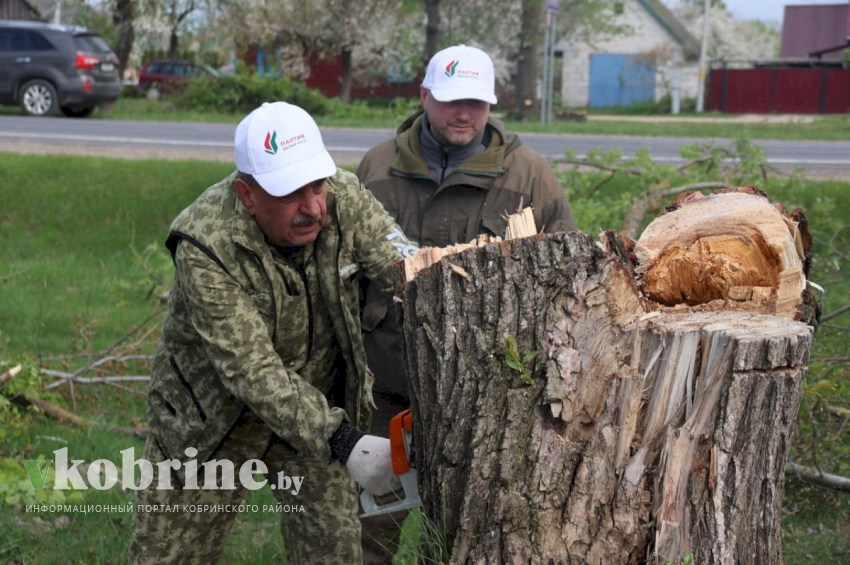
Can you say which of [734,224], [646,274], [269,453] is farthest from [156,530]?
[734,224]

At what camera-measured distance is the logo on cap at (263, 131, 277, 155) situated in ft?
10.3

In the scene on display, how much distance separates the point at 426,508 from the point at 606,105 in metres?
39.3

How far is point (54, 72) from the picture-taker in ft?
62.7

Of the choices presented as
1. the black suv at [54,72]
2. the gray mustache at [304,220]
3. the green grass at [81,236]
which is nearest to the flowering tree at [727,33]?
the black suv at [54,72]

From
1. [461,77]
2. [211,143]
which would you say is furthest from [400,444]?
[211,143]

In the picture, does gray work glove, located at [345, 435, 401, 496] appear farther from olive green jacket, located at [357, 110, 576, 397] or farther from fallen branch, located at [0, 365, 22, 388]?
fallen branch, located at [0, 365, 22, 388]

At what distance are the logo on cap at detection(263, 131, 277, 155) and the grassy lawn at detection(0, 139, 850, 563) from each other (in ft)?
5.08

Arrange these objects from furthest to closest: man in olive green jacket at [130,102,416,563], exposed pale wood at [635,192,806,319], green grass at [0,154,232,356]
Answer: green grass at [0,154,232,356] → man in olive green jacket at [130,102,416,563] → exposed pale wood at [635,192,806,319]

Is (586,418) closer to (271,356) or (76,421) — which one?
(271,356)

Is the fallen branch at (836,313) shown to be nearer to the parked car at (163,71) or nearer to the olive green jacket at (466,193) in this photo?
the olive green jacket at (466,193)

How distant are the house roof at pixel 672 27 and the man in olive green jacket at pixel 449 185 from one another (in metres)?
38.8

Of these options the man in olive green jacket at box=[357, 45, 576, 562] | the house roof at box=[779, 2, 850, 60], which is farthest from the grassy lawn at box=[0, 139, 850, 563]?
the house roof at box=[779, 2, 850, 60]

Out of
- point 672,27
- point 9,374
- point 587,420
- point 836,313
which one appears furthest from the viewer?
point 672,27

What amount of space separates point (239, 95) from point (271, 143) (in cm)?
2147
